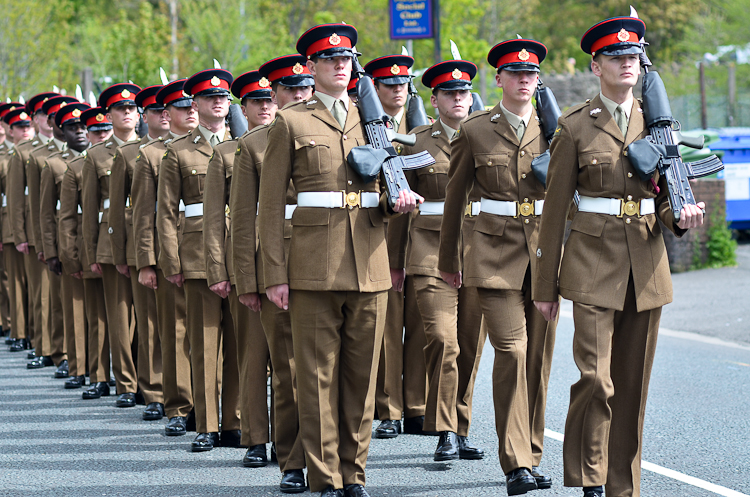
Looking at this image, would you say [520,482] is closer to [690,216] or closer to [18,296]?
[690,216]

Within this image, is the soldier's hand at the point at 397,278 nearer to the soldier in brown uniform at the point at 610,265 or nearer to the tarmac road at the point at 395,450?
the tarmac road at the point at 395,450

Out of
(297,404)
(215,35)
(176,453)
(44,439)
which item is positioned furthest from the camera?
(215,35)

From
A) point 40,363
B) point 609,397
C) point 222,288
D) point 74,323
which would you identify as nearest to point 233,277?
point 222,288

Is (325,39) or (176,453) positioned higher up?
(325,39)

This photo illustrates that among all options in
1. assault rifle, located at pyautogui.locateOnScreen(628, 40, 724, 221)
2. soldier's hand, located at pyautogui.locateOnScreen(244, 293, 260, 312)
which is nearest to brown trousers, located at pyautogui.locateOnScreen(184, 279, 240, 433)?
soldier's hand, located at pyautogui.locateOnScreen(244, 293, 260, 312)

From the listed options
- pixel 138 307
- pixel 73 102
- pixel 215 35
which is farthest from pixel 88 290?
pixel 215 35

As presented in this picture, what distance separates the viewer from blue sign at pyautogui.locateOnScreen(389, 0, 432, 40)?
2106 cm

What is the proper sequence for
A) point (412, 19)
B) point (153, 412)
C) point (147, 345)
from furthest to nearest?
point (412, 19), point (147, 345), point (153, 412)

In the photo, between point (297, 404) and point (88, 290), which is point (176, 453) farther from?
point (88, 290)

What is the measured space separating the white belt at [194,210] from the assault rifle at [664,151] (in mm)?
3346

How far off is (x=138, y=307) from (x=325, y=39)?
3.92 metres

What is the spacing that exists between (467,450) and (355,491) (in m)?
1.37

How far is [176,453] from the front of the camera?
23.0 feet

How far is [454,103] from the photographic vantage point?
7199mm
